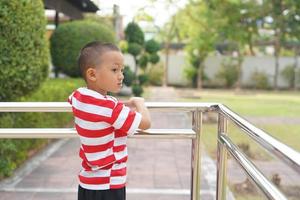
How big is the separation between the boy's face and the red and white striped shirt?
4cm

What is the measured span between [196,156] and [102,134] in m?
0.84

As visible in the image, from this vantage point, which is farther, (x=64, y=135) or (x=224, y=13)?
(x=224, y=13)

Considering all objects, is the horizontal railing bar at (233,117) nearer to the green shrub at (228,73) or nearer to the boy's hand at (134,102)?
the boy's hand at (134,102)

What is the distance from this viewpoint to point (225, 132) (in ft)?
8.66

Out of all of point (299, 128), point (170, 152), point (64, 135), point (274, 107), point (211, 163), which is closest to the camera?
point (64, 135)

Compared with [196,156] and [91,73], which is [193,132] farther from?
[91,73]

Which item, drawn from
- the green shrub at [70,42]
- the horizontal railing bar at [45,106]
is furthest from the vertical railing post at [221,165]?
the green shrub at [70,42]

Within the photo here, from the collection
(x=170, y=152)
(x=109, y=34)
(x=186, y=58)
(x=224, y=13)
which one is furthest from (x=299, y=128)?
(x=186, y=58)

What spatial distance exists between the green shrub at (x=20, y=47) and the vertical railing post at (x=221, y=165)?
9.00 feet

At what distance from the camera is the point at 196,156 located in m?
2.77

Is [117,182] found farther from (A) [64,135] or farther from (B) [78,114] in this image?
(A) [64,135]

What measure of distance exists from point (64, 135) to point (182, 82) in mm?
22657

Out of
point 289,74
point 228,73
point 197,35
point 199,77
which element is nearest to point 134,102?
point 197,35

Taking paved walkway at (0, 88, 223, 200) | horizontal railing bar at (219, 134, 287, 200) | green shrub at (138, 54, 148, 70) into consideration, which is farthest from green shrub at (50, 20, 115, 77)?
horizontal railing bar at (219, 134, 287, 200)
